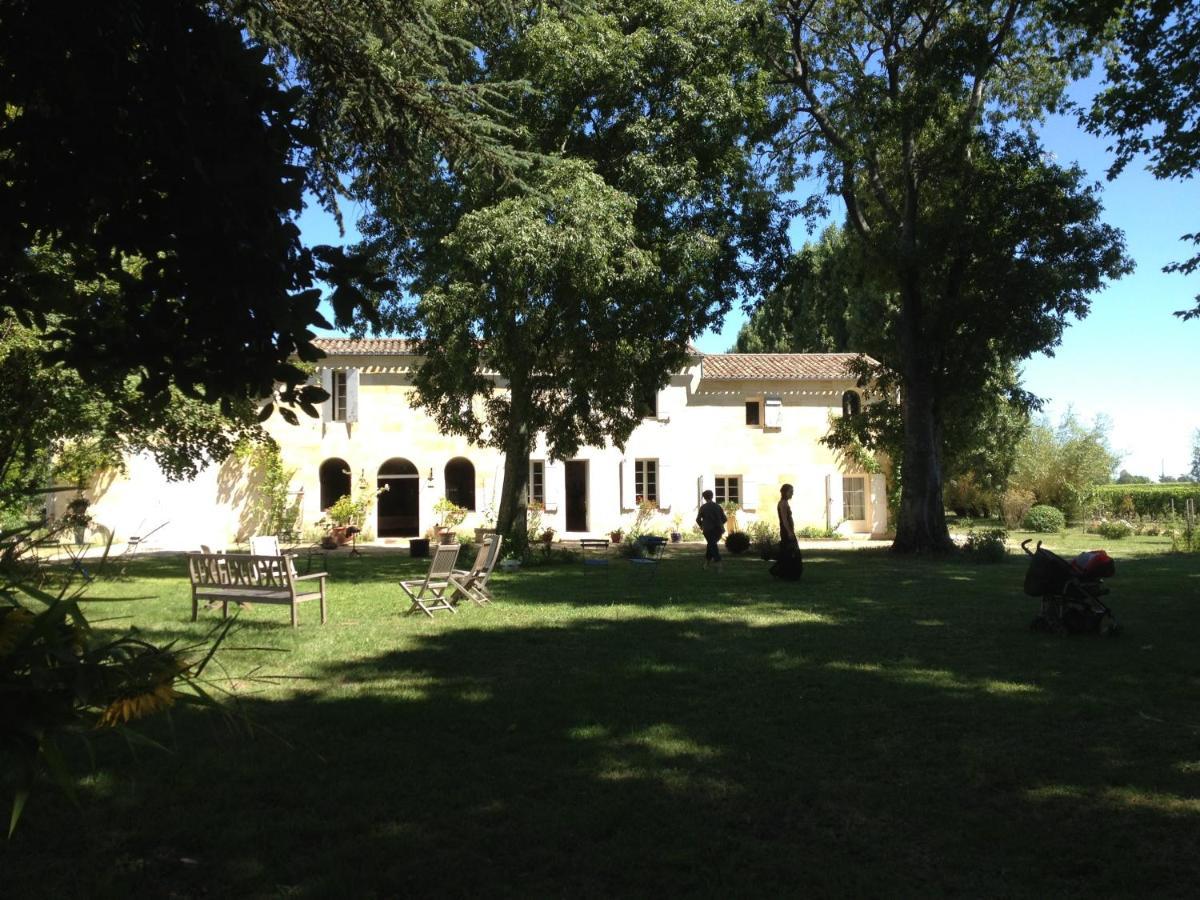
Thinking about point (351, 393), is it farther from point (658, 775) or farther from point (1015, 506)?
point (1015, 506)

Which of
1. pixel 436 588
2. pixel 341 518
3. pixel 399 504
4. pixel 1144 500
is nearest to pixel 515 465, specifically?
pixel 436 588

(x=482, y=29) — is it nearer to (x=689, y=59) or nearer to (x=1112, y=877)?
(x=689, y=59)

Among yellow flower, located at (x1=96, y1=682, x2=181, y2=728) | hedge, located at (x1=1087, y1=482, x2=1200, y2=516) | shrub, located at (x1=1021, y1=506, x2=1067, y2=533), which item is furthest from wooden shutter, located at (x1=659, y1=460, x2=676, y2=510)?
yellow flower, located at (x1=96, y1=682, x2=181, y2=728)

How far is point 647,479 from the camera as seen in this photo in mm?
28219

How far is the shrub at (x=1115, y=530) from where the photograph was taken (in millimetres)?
29094

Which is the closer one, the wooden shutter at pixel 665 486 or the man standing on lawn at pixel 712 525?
the man standing on lawn at pixel 712 525

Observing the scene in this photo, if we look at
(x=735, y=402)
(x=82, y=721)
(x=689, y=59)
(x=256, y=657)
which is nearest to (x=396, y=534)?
(x=735, y=402)

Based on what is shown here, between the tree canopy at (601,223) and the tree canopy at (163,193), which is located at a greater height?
the tree canopy at (601,223)

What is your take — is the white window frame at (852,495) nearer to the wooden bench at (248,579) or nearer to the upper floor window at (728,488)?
the upper floor window at (728,488)

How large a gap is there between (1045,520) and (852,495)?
8.77 m

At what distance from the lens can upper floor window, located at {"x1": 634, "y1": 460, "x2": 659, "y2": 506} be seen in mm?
28047

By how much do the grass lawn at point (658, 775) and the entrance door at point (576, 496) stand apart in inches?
764

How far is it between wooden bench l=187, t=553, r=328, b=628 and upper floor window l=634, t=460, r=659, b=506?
18.4 meters

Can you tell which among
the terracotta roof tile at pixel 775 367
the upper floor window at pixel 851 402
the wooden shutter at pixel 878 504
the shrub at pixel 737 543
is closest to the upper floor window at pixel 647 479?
the terracotta roof tile at pixel 775 367
